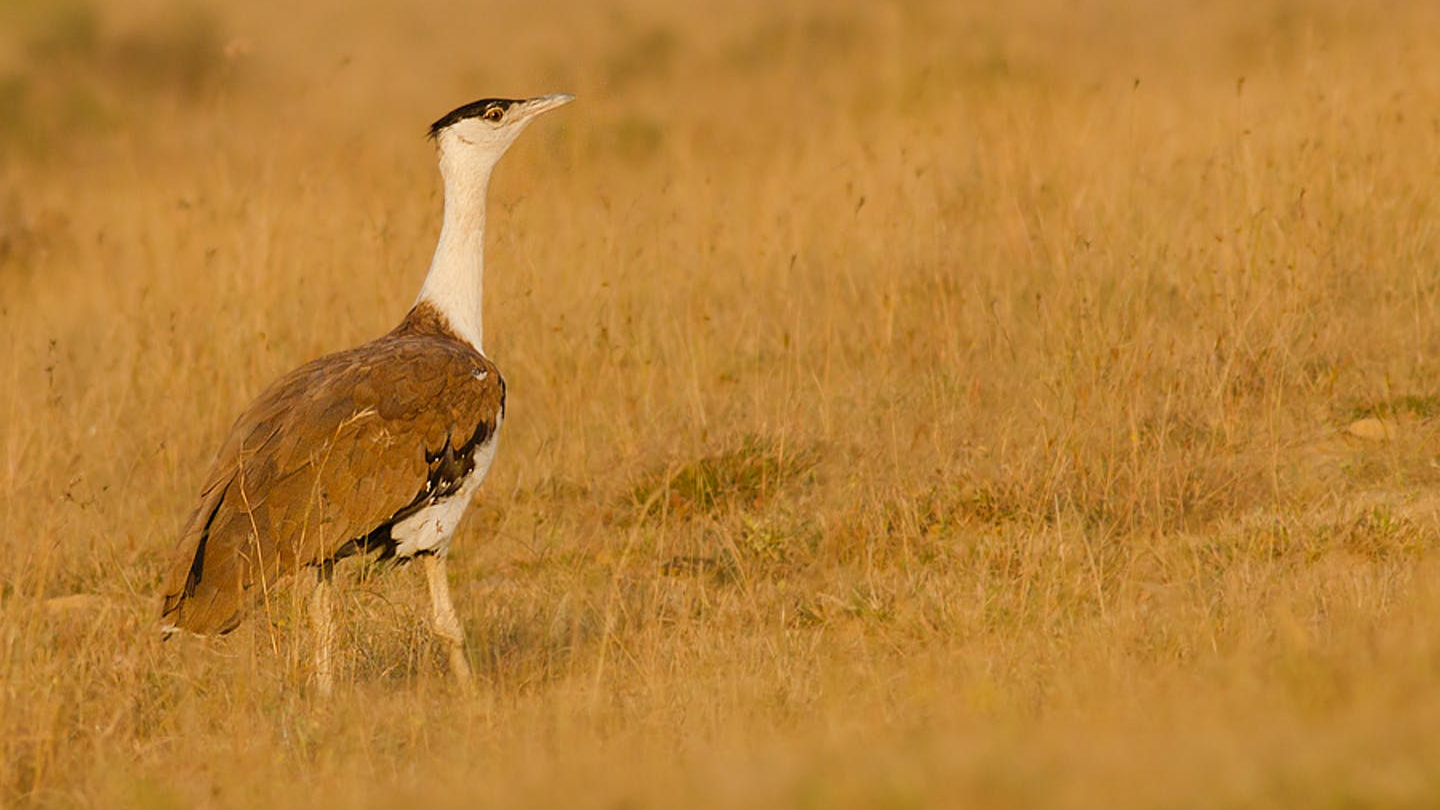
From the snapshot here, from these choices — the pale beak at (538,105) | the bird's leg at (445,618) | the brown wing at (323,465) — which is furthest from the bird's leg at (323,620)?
the pale beak at (538,105)

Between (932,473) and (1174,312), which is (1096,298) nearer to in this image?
(1174,312)

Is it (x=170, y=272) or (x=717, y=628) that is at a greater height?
(x=170, y=272)

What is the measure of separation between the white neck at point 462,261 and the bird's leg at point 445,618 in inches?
34.7

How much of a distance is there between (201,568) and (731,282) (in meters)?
4.28

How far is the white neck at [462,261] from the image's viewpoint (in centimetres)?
Result: 594

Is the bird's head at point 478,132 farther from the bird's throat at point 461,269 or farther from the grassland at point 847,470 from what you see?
the grassland at point 847,470

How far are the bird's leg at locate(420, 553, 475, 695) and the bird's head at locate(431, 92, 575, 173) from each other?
156cm

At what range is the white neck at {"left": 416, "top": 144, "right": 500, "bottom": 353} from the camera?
5941 mm

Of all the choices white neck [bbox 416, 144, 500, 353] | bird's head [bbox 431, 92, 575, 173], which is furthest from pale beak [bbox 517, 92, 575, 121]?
white neck [bbox 416, 144, 500, 353]

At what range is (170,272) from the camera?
32.9 ft

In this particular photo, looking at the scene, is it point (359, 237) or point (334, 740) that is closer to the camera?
point (334, 740)

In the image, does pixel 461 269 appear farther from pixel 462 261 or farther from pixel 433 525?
pixel 433 525

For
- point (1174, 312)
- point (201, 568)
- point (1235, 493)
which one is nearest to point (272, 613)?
point (201, 568)

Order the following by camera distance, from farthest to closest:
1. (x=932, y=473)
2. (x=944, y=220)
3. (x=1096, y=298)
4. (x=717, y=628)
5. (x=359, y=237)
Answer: (x=359, y=237) < (x=944, y=220) < (x=1096, y=298) < (x=932, y=473) < (x=717, y=628)
